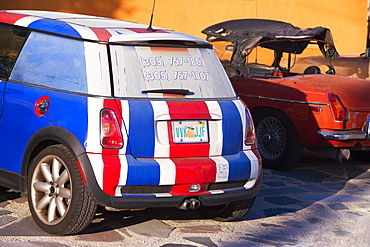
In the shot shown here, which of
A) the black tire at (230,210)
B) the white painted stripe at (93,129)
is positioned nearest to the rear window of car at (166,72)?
the white painted stripe at (93,129)

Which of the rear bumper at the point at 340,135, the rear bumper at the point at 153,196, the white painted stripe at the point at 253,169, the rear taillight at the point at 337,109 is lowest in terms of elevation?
the rear bumper at the point at 153,196

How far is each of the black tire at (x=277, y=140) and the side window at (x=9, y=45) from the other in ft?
12.4

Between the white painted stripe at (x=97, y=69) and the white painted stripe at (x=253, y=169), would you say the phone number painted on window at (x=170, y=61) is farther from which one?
the white painted stripe at (x=253, y=169)

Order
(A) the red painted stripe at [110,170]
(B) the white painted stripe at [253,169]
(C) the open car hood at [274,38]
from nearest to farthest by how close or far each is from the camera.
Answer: (A) the red painted stripe at [110,170]
(B) the white painted stripe at [253,169]
(C) the open car hood at [274,38]

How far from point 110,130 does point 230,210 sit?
146cm

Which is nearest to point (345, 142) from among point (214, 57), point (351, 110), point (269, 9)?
point (351, 110)

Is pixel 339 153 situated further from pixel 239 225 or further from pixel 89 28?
pixel 89 28

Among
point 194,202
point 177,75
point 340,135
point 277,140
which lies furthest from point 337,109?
point 194,202

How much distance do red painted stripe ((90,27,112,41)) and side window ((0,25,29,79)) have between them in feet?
2.30

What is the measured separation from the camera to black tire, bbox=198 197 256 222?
19.0ft

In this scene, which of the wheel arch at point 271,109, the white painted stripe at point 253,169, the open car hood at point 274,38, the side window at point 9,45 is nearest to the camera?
the white painted stripe at point 253,169

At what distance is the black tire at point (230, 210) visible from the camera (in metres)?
5.80

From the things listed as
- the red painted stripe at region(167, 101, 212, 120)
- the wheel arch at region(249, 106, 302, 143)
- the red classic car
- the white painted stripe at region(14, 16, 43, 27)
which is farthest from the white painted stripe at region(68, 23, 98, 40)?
the wheel arch at region(249, 106, 302, 143)

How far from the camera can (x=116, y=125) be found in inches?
194
